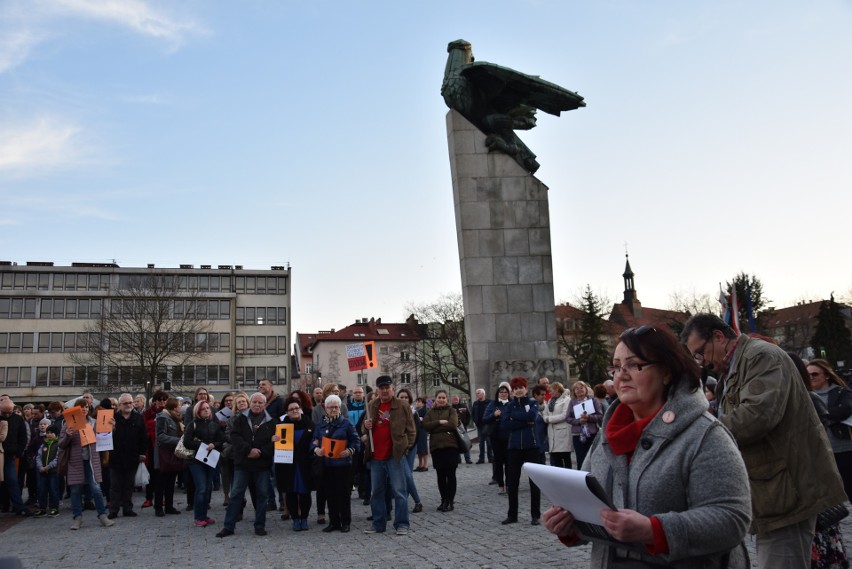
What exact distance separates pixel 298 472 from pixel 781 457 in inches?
333

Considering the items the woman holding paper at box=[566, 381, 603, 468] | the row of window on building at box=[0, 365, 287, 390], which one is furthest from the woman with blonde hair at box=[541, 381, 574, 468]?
the row of window on building at box=[0, 365, 287, 390]

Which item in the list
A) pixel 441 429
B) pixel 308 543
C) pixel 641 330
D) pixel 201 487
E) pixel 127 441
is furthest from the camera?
pixel 127 441

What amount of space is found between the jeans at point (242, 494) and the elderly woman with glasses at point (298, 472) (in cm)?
44

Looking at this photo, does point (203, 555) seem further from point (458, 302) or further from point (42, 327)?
point (42, 327)

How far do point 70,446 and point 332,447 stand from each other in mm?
4998

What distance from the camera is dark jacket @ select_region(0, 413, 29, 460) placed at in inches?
556

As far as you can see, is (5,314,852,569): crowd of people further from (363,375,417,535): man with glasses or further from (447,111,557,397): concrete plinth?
(447,111,557,397): concrete plinth

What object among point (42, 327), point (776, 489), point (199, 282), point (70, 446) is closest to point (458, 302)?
point (199, 282)

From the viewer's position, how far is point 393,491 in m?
10.8

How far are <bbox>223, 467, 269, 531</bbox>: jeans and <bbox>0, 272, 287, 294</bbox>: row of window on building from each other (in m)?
70.6

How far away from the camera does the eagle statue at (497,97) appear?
718 inches

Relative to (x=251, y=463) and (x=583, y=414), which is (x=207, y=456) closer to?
(x=251, y=463)

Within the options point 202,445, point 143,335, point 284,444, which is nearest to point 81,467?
point 202,445

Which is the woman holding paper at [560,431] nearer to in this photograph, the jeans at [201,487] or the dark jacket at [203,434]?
the dark jacket at [203,434]
